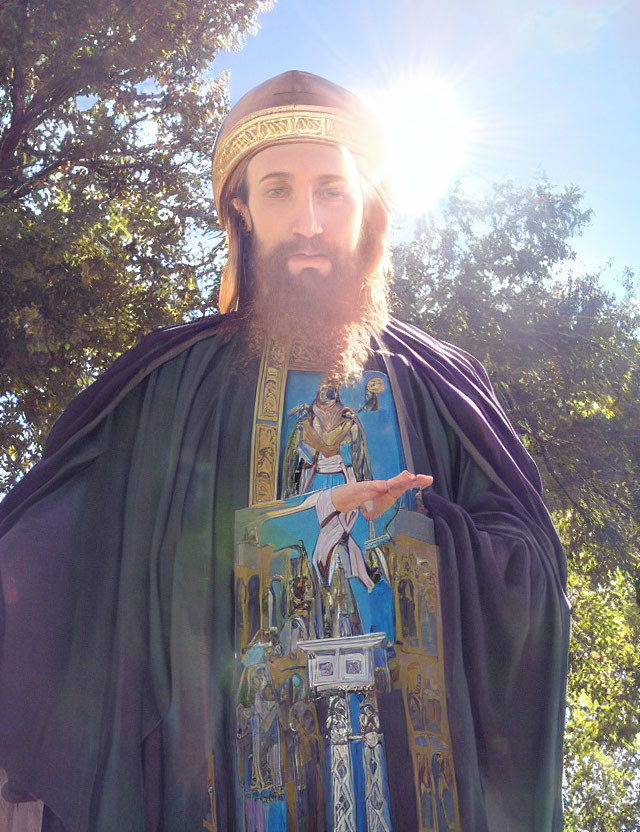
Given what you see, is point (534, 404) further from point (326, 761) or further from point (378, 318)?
point (326, 761)

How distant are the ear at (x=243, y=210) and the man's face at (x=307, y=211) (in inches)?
7.0

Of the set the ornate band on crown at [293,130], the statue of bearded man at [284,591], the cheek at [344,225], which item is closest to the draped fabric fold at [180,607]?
the statue of bearded man at [284,591]

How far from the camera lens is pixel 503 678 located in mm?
3281

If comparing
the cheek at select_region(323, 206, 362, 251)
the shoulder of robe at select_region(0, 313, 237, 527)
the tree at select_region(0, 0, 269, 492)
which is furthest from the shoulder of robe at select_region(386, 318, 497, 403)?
the tree at select_region(0, 0, 269, 492)

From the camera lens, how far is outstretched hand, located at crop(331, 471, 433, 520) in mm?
3146

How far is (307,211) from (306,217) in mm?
22

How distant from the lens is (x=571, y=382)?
431 inches

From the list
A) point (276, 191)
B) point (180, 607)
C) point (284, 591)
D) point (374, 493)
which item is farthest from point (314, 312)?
point (180, 607)

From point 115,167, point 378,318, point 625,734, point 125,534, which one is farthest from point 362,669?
point 625,734

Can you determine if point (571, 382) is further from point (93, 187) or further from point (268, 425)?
point (268, 425)

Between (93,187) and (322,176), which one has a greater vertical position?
(93,187)

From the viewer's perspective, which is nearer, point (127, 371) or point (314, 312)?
point (127, 371)

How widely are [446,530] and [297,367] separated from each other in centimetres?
88

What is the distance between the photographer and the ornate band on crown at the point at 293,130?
13.1 ft
